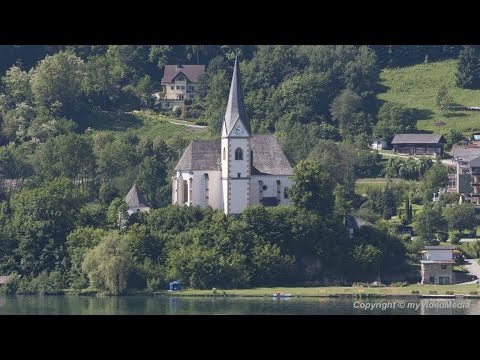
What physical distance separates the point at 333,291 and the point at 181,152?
68.1ft

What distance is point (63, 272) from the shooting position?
233 feet

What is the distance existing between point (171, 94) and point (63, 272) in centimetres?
3564

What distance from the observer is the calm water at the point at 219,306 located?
6038 cm

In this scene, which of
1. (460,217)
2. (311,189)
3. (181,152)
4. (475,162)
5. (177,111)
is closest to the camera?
(311,189)

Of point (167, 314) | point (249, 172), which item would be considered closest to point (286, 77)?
point (249, 172)

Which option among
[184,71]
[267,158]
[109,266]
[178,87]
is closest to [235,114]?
[267,158]

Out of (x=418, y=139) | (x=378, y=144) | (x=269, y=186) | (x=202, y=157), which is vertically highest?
(x=418, y=139)

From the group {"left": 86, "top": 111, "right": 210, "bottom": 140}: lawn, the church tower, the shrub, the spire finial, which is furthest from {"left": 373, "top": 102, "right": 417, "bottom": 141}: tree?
the church tower

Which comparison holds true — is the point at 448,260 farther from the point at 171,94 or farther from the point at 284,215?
the point at 171,94

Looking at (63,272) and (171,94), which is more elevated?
(171,94)

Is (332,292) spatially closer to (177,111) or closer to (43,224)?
(43,224)

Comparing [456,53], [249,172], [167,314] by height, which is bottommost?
[167,314]

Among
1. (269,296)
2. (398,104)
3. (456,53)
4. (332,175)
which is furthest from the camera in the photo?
(456,53)

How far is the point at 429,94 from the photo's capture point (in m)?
104
